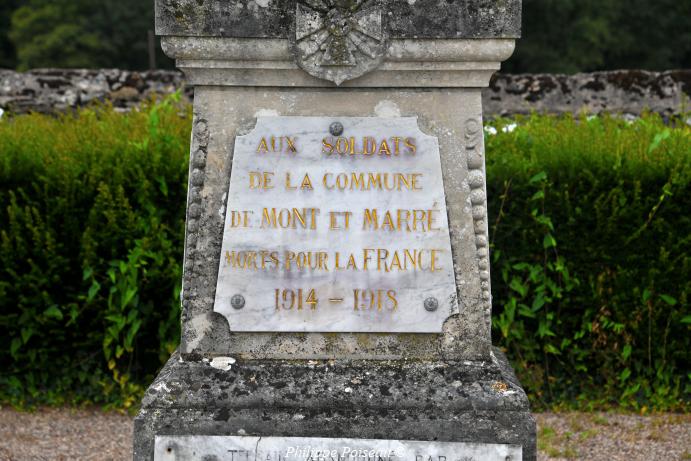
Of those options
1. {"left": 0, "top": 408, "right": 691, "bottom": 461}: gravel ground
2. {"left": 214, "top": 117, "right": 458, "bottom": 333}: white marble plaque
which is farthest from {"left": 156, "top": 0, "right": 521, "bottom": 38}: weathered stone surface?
{"left": 0, "top": 408, "right": 691, "bottom": 461}: gravel ground

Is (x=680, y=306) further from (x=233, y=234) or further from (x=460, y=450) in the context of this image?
(x=233, y=234)

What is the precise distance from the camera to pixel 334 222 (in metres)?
3.31

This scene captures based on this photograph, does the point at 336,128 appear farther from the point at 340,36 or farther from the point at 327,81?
the point at 340,36

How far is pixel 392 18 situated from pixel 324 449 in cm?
151

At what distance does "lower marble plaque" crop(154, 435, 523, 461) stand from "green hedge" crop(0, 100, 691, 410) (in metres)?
2.51

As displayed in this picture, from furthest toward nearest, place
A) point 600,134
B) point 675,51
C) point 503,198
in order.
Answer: point 675,51
point 600,134
point 503,198

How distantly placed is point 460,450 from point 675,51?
2421 cm

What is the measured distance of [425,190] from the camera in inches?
130

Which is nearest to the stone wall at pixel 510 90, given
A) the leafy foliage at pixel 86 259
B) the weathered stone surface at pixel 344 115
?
the leafy foliage at pixel 86 259

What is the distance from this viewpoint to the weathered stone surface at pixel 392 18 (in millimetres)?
3184

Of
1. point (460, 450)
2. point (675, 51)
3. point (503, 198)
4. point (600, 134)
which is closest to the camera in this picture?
point (460, 450)

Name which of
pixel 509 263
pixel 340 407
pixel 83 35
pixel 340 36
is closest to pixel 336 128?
pixel 340 36

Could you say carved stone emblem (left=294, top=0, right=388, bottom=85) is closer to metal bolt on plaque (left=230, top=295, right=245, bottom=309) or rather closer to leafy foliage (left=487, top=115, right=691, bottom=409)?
metal bolt on plaque (left=230, top=295, right=245, bottom=309)

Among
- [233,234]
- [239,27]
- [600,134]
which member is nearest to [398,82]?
[239,27]
